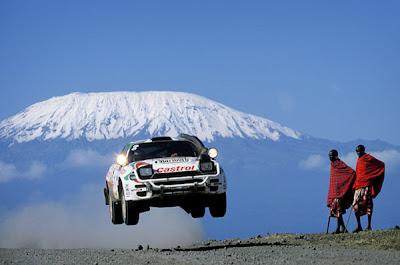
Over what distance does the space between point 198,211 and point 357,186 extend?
322 inches

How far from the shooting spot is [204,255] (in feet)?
58.2

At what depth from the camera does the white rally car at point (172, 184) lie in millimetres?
16250

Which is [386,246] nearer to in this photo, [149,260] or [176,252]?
[176,252]

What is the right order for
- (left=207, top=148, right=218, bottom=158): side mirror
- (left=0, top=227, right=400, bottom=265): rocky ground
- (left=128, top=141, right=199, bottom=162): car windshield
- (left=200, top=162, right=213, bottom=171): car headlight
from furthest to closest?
(left=128, top=141, right=199, bottom=162): car windshield, (left=0, top=227, right=400, bottom=265): rocky ground, (left=200, top=162, right=213, bottom=171): car headlight, (left=207, top=148, right=218, bottom=158): side mirror

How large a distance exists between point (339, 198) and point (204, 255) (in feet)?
23.2

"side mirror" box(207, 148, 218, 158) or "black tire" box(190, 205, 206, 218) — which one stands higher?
"side mirror" box(207, 148, 218, 158)

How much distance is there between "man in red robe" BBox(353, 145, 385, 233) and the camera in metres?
23.3

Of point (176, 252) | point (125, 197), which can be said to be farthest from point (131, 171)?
point (176, 252)

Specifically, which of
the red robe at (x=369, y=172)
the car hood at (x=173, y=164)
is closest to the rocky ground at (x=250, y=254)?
the car hood at (x=173, y=164)

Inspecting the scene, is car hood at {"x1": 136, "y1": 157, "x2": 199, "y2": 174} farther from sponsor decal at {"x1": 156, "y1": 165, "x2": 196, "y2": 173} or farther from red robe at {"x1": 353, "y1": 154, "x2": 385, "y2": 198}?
red robe at {"x1": 353, "y1": 154, "x2": 385, "y2": 198}

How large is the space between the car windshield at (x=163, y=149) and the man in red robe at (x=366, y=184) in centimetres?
702

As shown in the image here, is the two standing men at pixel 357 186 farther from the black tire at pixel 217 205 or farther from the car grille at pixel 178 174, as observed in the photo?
the car grille at pixel 178 174

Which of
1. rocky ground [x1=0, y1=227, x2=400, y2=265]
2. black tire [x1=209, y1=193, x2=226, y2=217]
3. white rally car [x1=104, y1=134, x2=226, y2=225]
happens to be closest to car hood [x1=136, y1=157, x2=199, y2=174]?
white rally car [x1=104, y1=134, x2=226, y2=225]

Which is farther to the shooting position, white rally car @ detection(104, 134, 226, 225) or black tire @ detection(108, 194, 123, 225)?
black tire @ detection(108, 194, 123, 225)
